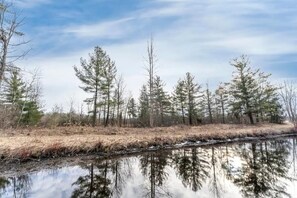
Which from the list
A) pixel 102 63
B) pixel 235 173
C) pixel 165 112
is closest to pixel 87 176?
pixel 235 173

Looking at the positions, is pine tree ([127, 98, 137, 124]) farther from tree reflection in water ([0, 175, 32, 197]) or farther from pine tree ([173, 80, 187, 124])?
tree reflection in water ([0, 175, 32, 197])

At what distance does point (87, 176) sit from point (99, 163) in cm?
228

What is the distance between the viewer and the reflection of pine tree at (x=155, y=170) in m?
7.29

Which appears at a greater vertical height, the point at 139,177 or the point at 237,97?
the point at 237,97

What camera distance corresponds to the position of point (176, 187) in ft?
25.1

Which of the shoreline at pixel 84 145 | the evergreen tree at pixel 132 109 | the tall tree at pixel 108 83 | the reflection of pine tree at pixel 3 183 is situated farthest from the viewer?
the evergreen tree at pixel 132 109

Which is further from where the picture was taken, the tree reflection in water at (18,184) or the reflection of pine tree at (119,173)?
the reflection of pine tree at (119,173)

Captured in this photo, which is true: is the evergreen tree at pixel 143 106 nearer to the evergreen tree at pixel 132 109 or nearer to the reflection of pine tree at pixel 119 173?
the evergreen tree at pixel 132 109

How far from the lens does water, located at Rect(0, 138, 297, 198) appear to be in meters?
7.02

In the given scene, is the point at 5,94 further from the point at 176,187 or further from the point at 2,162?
the point at 176,187

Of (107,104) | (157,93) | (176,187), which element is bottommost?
(176,187)

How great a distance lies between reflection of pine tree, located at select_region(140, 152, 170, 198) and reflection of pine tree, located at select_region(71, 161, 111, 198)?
1.29m

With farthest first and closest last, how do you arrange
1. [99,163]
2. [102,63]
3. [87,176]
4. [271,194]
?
[102,63]
[99,163]
[87,176]
[271,194]

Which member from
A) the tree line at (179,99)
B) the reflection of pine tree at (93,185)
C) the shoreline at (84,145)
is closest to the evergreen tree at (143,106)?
the tree line at (179,99)
